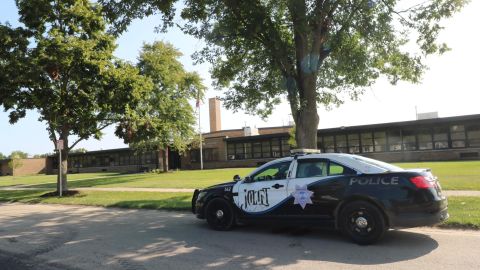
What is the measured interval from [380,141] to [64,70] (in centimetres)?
3176

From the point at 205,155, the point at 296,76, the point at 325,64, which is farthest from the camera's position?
the point at 205,155

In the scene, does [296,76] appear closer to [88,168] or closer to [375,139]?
[375,139]

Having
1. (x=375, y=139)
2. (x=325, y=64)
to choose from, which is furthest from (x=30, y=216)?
(x=375, y=139)

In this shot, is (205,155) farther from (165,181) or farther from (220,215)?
(220,215)

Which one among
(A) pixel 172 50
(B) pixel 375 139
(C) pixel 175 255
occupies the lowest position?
(C) pixel 175 255

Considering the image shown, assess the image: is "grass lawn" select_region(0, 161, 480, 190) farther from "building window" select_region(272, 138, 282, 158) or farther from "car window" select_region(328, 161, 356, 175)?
"building window" select_region(272, 138, 282, 158)

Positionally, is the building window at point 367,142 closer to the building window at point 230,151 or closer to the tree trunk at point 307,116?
the building window at point 230,151

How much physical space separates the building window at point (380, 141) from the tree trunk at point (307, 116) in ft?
104

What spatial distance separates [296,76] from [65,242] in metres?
8.17

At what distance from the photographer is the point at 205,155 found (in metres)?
56.9

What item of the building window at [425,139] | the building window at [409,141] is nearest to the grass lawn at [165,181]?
the building window at [409,141]

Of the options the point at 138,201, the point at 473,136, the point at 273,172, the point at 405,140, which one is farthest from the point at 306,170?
the point at 405,140

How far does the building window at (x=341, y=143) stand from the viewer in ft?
148

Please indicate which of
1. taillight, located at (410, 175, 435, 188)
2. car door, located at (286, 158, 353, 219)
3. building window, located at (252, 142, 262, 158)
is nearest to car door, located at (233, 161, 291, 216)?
car door, located at (286, 158, 353, 219)
